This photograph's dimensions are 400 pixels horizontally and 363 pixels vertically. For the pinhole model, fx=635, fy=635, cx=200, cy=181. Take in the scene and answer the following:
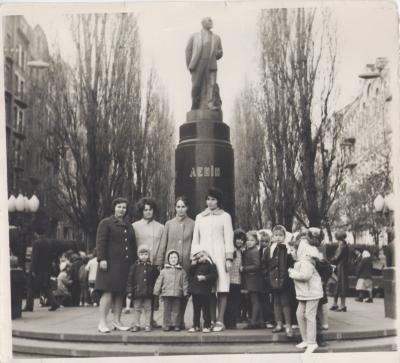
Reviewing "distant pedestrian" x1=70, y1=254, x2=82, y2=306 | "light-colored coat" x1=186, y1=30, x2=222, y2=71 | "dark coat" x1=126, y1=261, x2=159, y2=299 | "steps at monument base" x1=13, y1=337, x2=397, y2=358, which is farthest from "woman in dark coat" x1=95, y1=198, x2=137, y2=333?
"distant pedestrian" x1=70, y1=254, x2=82, y2=306

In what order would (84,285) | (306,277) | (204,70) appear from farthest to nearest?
(84,285), (204,70), (306,277)

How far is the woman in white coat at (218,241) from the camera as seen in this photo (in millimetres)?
7980

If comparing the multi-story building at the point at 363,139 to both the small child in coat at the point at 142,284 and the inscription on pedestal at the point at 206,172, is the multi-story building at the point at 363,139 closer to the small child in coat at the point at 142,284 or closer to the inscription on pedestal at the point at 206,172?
the inscription on pedestal at the point at 206,172

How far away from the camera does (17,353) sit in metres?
7.64

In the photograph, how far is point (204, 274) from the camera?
786 centimetres

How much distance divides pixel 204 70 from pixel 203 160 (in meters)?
1.58

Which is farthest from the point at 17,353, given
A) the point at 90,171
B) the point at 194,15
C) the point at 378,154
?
the point at 378,154

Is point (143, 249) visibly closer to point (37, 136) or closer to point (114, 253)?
point (114, 253)

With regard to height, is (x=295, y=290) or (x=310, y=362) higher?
(x=295, y=290)

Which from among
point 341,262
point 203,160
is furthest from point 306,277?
point 203,160

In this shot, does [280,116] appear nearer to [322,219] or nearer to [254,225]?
[322,219]

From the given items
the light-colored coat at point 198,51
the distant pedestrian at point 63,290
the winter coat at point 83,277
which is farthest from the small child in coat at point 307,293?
the winter coat at point 83,277

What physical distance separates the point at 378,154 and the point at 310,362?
8.38m

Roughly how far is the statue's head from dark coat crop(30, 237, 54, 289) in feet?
15.3
